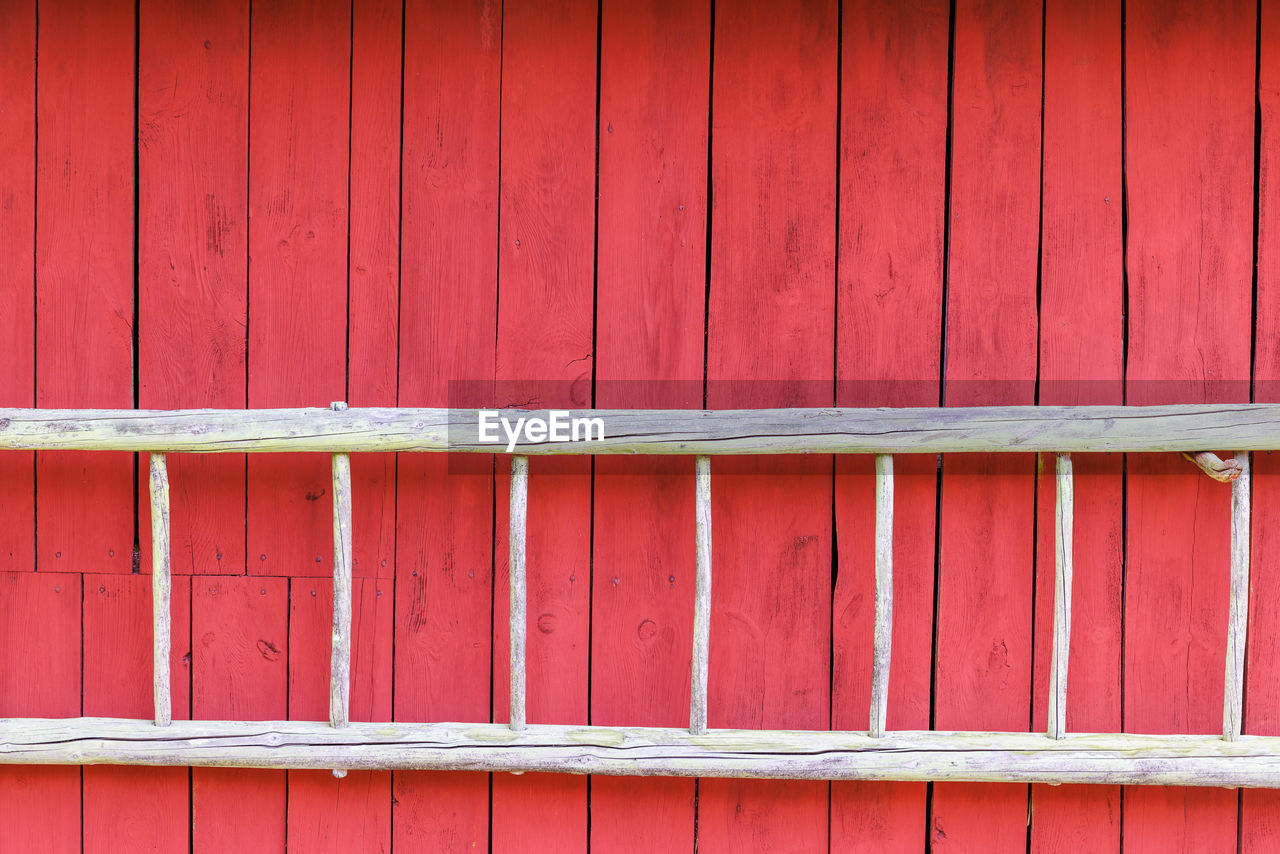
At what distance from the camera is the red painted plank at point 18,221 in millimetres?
1399

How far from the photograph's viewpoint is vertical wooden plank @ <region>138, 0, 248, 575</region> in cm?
140

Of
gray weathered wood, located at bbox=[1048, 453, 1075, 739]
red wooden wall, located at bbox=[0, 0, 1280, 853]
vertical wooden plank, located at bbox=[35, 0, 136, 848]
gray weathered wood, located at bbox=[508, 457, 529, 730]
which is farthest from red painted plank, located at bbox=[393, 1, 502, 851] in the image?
gray weathered wood, located at bbox=[1048, 453, 1075, 739]

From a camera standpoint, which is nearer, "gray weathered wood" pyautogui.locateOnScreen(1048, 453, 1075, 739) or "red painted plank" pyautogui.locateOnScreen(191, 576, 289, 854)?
"gray weathered wood" pyautogui.locateOnScreen(1048, 453, 1075, 739)

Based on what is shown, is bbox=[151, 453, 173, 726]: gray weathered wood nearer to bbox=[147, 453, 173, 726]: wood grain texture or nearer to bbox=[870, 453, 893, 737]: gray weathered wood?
bbox=[147, 453, 173, 726]: wood grain texture

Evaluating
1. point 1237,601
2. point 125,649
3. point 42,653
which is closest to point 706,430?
point 1237,601

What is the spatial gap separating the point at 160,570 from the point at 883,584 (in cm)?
124

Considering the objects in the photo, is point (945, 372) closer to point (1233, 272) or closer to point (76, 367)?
point (1233, 272)

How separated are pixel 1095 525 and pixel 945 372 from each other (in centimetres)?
39

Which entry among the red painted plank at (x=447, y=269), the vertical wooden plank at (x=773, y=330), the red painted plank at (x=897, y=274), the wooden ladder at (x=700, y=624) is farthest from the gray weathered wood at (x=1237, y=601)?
the red painted plank at (x=447, y=269)

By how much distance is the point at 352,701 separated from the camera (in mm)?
1415

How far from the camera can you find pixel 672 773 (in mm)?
1312

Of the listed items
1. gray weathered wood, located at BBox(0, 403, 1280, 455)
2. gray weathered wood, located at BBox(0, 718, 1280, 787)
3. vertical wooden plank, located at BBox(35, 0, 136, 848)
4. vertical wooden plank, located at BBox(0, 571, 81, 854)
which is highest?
vertical wooden plank, located at BBox(35, 0, 136, 848)

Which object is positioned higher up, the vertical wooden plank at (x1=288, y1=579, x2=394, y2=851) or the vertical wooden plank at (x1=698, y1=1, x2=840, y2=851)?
the vertical wooden plank at (x1=698, y1=1, x2=840, y2=851)

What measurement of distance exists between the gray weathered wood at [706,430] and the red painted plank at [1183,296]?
0.48 feet
